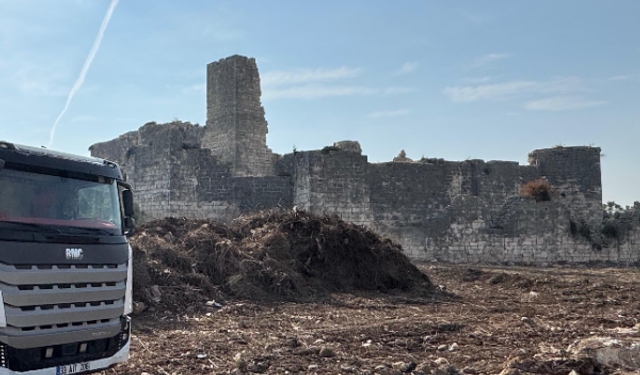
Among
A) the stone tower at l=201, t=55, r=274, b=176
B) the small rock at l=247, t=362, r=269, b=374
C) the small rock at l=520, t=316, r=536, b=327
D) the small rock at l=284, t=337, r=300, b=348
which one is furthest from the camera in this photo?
the stone tower at l=201, t=55, r=274, b=176

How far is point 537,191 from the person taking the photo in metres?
20.3

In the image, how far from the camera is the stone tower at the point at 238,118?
1972cm

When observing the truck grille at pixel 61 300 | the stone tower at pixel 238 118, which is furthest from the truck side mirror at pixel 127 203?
the stone tower at pixel 238 118

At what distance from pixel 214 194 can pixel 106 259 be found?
43.7 feet

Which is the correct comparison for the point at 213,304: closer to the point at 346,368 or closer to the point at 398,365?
the point at 346,368

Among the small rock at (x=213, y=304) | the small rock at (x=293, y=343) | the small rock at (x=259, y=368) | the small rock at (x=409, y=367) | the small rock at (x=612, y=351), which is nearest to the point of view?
the small rock at (x=612, y=351)

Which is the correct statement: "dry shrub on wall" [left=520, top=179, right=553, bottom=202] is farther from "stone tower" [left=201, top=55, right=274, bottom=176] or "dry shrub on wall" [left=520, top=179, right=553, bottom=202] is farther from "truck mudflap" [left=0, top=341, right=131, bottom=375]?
"truck mudflap" [left=0, top=341, right=131, bottom=375]

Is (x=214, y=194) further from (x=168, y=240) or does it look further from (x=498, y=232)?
(x=498, y=232)

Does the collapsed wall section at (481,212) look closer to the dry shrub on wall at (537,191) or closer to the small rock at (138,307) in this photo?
the dry shrub on wall at (537,191)

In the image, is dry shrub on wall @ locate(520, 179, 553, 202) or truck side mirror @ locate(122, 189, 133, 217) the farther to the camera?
dry shrub on wall @ locate(520, 179, 553, 202)

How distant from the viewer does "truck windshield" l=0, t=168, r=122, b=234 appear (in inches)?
196

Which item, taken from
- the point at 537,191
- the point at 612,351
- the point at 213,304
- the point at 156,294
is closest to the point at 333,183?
the point at 537,191

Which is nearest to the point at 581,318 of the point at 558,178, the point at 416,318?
the point at 416,318

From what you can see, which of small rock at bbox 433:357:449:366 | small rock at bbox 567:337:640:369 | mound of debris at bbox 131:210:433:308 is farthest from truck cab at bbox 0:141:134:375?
small rock at bbox 567:337:640:369
